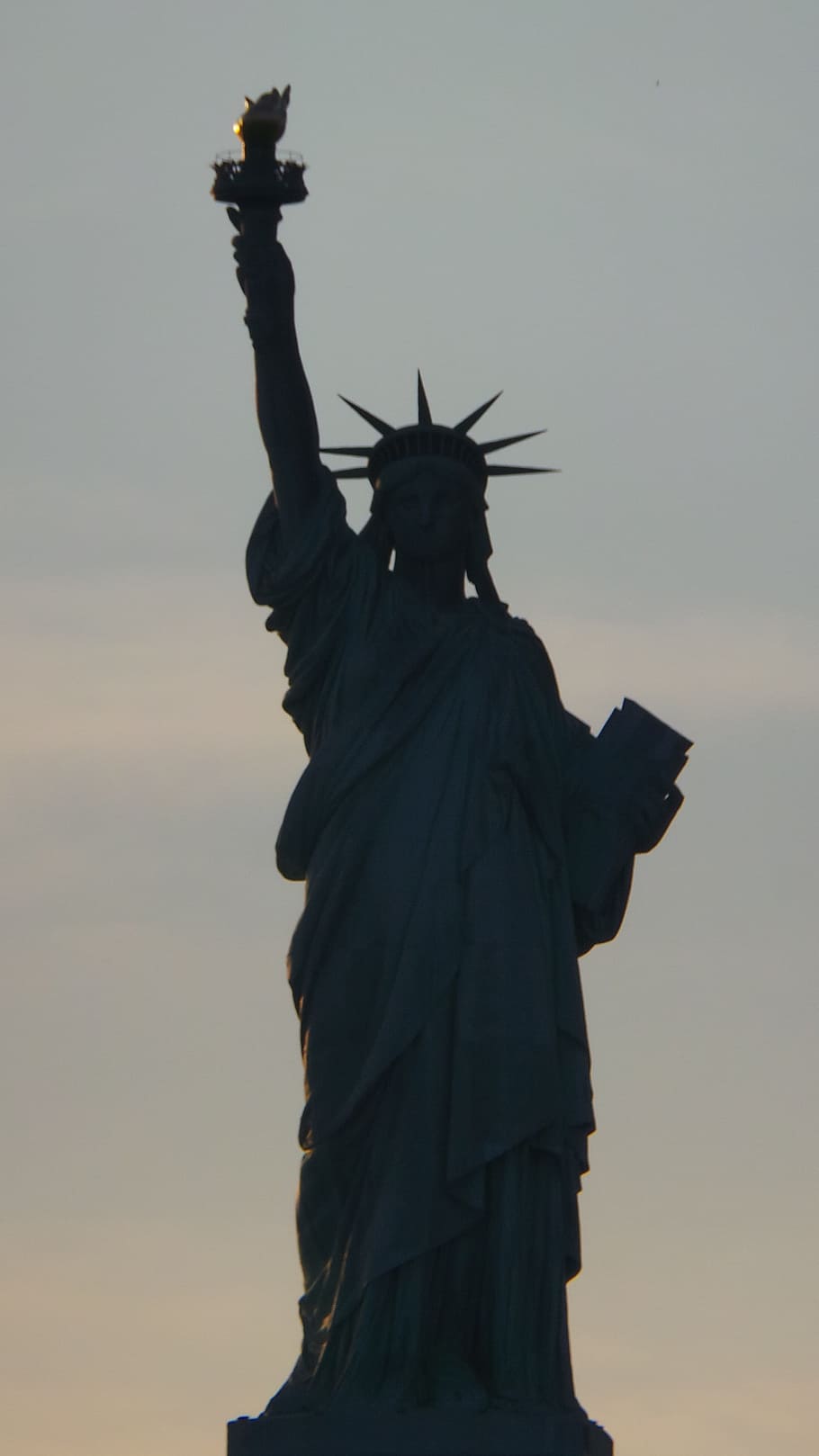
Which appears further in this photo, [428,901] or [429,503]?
[429,503]

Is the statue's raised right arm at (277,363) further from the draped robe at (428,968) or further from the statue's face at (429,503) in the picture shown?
the statue's face at (429,503)

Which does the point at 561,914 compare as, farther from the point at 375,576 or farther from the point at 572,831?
the point at 375,576

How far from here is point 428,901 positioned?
67.0 feet

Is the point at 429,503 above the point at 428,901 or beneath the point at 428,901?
above

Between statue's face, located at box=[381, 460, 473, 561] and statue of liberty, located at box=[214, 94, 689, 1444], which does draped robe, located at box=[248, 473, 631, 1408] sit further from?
statue's face, located at box=[381, 460, 473, 561]

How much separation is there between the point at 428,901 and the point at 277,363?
2949 millimetres

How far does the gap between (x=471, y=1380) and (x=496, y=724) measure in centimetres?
345

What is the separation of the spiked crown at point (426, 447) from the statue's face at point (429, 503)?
0.22 feet

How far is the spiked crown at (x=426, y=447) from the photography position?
21.5 m

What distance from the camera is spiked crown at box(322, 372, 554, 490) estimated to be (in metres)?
21.5

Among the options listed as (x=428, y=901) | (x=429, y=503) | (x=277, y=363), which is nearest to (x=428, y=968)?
(x=428, y=901)

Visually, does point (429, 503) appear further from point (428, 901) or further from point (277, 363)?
point (428, 901)

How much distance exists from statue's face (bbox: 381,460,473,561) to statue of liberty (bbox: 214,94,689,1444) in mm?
14

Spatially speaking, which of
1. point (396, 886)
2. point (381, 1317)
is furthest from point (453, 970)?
point (381, 1317)
